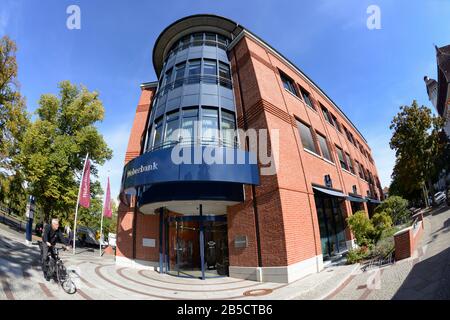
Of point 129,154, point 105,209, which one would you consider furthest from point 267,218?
point 105,209

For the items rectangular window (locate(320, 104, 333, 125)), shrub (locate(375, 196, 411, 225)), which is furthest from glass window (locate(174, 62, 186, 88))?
shrub (locate(375, 196, 411, 225))

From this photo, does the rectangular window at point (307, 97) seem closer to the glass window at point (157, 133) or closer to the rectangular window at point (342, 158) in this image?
the rectangular window at point (342, 158)

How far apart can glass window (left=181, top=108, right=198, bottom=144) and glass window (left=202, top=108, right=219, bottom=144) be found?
1.42 feet

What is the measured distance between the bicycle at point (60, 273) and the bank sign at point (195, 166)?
3.84 m

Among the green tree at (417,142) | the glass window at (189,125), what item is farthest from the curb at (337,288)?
the green tree at (417,142)

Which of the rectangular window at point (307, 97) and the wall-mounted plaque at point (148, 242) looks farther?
the rectangular window at point (307, 97)

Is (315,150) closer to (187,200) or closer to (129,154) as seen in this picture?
(187,200)

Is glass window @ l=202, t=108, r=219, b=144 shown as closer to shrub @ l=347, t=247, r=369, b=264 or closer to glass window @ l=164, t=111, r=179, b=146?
glass window @ l=164, t=111, r=179, b=146

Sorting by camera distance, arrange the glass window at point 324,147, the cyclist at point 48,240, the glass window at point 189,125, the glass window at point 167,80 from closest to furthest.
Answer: the cyclist at point 48,240 → the glass window at point 189,125 → the glass window at point 167,80 → the glass window at point 324,147

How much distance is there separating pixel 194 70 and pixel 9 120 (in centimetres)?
1424

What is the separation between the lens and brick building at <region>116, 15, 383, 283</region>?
9.75 meters

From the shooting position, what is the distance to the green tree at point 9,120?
1598 cm

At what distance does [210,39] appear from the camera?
1588 centimetres
